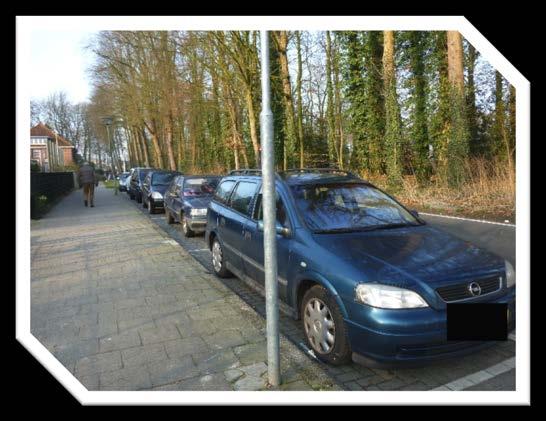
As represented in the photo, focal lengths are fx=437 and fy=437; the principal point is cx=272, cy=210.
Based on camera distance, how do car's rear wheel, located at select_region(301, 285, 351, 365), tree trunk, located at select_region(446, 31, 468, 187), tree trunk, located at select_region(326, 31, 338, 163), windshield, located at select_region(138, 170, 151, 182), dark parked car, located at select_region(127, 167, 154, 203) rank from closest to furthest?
car's rear wheel, located at select_region(301, 285, 351, 365) < tree trunk, located at select_region(446, 31, 468, 187) < tree trunk, located at select_region(326, 31, 338, 163) < dark parked car, located at select_region(127, 167, 154, 203) < windshield, located at select_region(138, 170, 151, 182)

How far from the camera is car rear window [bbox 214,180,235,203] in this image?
647cm

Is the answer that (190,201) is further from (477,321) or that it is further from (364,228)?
(477,321)

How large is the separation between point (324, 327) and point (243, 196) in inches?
102

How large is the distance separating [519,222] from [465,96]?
32.1 ft

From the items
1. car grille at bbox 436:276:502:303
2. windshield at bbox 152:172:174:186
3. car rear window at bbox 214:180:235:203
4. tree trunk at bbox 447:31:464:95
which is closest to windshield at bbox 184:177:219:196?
car rear window at bbox 214:180:235:203

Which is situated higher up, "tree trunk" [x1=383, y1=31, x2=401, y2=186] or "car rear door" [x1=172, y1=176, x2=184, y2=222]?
"tree trunk" [x1=383, y1=31, x2=401, y2=186]

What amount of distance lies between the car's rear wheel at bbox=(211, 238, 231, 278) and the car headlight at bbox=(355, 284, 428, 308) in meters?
3.31

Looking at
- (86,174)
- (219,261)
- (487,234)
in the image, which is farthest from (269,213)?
(86,174)

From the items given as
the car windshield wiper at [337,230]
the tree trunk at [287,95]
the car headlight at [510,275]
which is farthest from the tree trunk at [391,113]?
the car headlight at [510,275]

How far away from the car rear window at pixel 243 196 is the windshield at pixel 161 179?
36.3 feet

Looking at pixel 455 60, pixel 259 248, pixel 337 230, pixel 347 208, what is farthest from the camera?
pixel 455 60

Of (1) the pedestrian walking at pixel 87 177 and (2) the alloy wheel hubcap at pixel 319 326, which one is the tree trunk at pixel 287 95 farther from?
(2) the alloy wheel hubcap at pixel 319 326

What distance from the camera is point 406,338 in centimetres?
319

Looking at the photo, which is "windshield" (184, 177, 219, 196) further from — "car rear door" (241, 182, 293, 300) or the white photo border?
the white photo border
